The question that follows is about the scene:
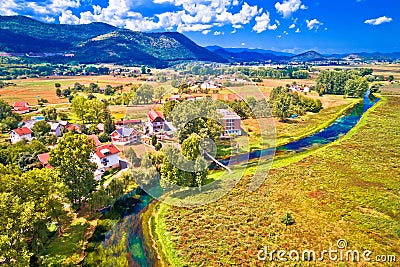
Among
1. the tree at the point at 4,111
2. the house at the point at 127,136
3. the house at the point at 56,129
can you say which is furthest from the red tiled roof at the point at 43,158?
the tree at the point at 4,111

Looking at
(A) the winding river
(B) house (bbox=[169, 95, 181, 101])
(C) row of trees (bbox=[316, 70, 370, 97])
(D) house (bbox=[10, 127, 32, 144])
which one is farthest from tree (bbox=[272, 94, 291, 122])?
(D) house (bbox=[10, 127, 32, 144])

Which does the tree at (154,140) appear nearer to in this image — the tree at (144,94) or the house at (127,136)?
the house at (127,136)

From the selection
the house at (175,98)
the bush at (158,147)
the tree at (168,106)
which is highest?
the house at (175,98)

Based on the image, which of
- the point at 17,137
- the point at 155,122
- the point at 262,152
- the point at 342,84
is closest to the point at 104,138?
the point at 155,122

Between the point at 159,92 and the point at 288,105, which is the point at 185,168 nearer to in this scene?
the point at 159,92

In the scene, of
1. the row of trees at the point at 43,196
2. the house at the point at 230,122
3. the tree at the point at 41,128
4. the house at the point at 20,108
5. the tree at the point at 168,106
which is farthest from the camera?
the house at the point at 20,108

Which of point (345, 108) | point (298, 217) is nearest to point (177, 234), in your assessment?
point (298, 217)

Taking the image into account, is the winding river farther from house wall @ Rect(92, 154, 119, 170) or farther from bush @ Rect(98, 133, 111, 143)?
bush @ Rect(98, 133, 111, 143)
